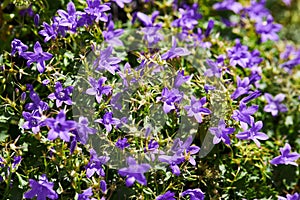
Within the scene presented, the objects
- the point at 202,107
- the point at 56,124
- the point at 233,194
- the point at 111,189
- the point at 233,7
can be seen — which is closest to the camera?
the point at 56,124

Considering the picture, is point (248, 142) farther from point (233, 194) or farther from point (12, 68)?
point (12, 68)

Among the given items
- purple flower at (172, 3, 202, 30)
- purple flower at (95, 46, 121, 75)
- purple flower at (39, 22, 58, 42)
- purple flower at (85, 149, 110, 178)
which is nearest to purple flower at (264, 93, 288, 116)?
purple flower at (172, 3, 202, 30)

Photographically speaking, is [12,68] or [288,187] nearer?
[12,68]

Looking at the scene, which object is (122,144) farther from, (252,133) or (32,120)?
(252,133)

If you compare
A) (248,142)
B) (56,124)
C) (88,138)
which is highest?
(56,124)

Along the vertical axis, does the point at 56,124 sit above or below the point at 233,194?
above

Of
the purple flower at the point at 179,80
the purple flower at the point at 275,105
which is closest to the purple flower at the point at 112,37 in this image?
the purple flower at the point at 179,80

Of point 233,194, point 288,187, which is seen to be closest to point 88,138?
point 233,194
